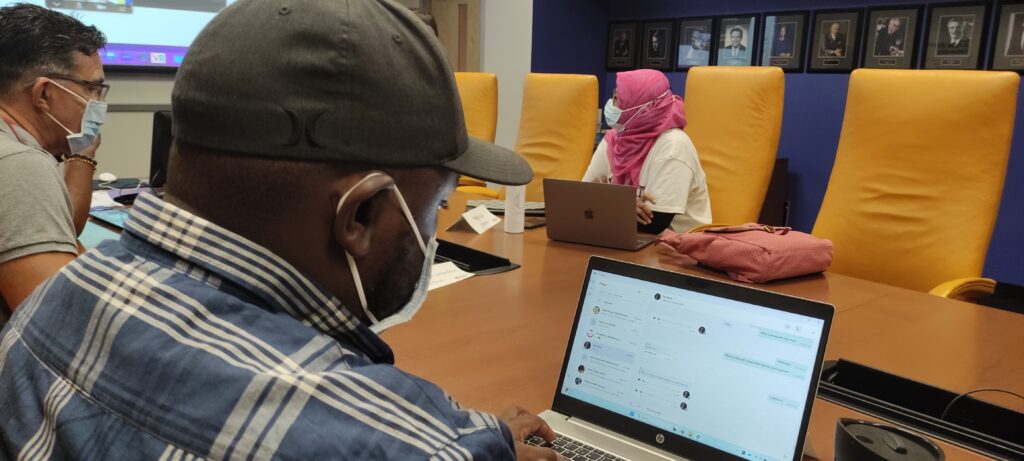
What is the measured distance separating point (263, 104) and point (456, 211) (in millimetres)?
1957

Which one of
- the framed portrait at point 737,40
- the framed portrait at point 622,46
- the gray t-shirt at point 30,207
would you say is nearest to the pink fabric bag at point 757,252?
the gray t-shirt at point 30,207

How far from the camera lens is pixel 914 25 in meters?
3.78

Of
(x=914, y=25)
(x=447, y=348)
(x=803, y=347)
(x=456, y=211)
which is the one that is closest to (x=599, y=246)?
(x=456, y=211)

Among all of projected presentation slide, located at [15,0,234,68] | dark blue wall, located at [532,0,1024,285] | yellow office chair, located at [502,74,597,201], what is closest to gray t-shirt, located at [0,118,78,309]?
yellow office chair, located at [502,74,597,201]

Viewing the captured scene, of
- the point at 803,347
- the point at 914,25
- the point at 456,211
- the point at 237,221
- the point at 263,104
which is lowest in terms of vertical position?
the point at 456,211

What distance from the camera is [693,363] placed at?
0.96 meters

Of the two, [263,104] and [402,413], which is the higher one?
[263,104]

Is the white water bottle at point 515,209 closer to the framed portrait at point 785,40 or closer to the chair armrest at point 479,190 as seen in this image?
the chair armrest at point 479,190

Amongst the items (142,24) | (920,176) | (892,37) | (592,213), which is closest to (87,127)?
(592,213)

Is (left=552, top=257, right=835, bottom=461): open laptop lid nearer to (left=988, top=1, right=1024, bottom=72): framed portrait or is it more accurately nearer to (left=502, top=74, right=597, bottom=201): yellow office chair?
(left=502, top=74, right=597, bottom=201): yellow office chair

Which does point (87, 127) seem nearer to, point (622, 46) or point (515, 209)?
point (515, 209)

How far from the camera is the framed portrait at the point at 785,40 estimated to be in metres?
4.20

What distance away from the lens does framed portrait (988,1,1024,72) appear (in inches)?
136

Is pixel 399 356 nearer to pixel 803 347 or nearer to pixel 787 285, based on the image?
pixel 803 347
